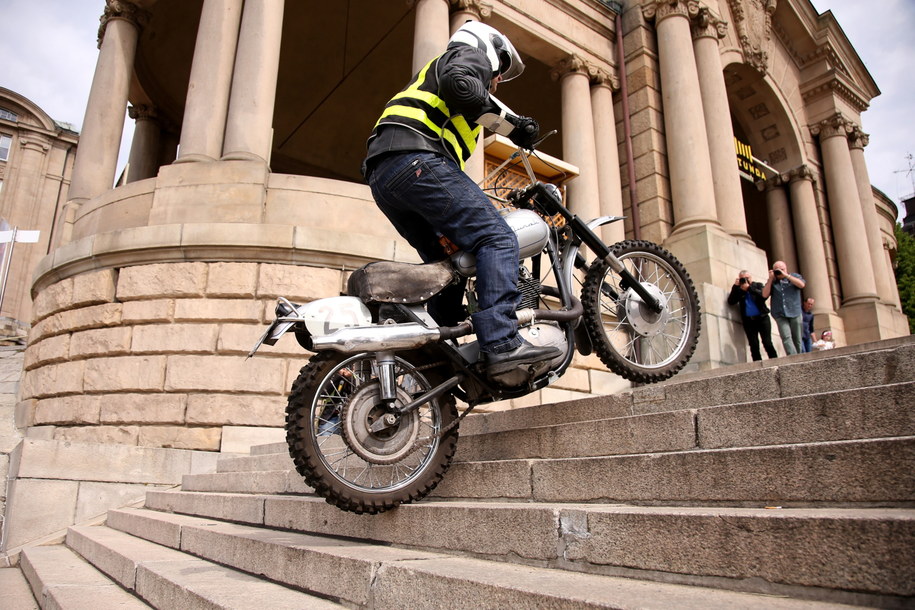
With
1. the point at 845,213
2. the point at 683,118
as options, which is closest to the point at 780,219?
the point at 845,213

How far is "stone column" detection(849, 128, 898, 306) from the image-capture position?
17.9 meters

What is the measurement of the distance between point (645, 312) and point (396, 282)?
1.95 meters

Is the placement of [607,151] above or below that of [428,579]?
above

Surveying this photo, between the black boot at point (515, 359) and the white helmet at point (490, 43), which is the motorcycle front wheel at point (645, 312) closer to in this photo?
the black boot at point (515, 359)

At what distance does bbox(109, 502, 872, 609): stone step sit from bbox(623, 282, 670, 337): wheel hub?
2170 millimetres

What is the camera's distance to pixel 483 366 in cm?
297

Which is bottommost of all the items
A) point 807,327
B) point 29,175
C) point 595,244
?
point 595,244

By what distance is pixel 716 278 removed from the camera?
11.8 meters

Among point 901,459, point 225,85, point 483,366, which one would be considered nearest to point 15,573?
point 483,366

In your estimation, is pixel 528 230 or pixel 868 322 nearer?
pixel 528 230

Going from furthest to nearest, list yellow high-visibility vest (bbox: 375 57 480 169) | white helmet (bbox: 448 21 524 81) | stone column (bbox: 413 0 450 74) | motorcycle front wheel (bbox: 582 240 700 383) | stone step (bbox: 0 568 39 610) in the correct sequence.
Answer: stone column (bbox: 413 0 450 74) → motorcycle front wheel (bbox: 582 240 700 383) → stone step (bbox: 0 568 39 610) → white helmet (bbox: 448 21 524 81) → yellow high-visibility vest (bbox: 375 57 480 169)

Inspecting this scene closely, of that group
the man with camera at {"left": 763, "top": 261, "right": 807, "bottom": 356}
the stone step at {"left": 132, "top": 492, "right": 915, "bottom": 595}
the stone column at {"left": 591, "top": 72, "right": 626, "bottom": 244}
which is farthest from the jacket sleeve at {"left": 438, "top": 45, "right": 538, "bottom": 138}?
the stone column at {"left": 591, "top": 72, "right": 626, "bottom": 244}

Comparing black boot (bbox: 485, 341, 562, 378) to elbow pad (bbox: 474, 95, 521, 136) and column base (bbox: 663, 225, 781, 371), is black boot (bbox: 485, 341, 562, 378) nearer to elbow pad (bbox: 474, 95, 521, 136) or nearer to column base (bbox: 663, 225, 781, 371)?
elbow pad (bbox: 474, 95, 521, 136)

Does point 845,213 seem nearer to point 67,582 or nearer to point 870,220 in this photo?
point 870,220
